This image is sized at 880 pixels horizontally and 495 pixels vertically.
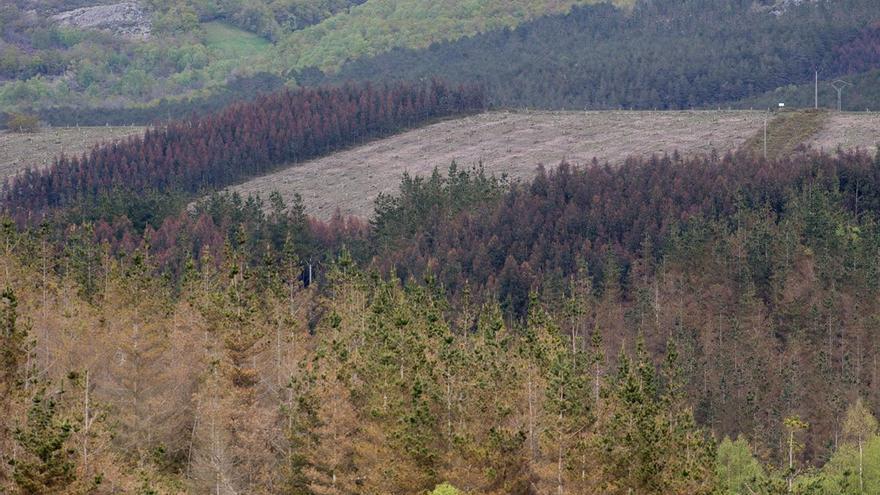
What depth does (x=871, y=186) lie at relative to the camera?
178625 millimetres

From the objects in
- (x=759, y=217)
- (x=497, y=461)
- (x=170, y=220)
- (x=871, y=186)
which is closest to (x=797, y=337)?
(x=759, y=217)

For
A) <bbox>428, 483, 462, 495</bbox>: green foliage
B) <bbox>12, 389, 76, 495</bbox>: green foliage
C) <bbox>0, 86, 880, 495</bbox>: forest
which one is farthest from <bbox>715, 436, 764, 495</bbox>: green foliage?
<bbox>12, 389, 76, 495</bbox>: green foliage

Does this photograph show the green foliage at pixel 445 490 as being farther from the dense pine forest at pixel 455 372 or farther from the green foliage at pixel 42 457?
the green foliage at pixel 42 457

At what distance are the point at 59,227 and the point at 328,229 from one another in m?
27.9

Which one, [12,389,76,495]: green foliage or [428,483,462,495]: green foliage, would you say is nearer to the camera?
[12,389,76,495]: green foliage

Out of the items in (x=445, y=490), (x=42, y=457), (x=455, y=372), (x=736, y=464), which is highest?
(x=42, y=457)

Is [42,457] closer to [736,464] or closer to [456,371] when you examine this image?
[456,371]

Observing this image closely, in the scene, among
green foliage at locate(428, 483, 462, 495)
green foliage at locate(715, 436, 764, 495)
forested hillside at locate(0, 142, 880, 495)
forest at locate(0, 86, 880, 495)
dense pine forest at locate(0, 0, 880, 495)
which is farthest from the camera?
green foliage at locate(715, 436, 764, 495)

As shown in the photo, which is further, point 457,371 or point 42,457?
point 457,371

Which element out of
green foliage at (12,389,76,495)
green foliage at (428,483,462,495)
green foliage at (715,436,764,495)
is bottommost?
green foliage at (715,436,764,495)

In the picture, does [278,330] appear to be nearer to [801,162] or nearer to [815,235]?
[815,235]

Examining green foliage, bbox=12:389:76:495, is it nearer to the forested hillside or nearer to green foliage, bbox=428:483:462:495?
the forested hillside

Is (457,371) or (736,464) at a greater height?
(457,371)

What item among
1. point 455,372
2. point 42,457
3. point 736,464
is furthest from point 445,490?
point 736,464
